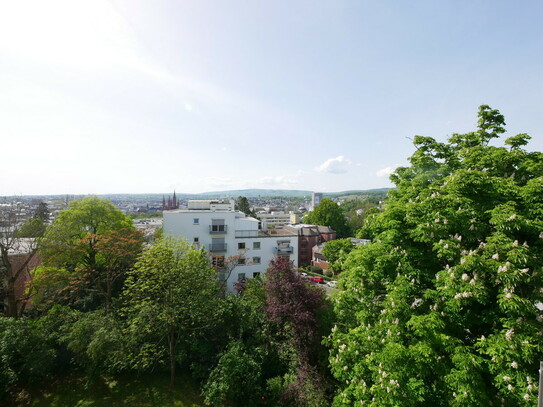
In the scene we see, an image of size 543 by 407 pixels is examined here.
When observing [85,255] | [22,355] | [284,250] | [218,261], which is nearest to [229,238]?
[218,261]

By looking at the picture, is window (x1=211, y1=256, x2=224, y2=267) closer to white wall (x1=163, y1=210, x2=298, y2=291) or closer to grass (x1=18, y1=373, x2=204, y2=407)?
white wall (x1=163, y1=210, x2=298, y2=291)

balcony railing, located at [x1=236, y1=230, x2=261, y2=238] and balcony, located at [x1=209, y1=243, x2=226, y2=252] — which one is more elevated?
balcony railing, located at [x1=236, y1=230, x2=261, y2=238]

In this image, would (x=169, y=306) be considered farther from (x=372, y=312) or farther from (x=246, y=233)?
(x=246, y=233)

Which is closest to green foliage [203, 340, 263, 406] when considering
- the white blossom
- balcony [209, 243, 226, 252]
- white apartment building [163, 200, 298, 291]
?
the white blossom

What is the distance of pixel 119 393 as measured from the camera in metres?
14.1

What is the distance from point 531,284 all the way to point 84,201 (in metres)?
28.0

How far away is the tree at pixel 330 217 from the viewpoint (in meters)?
58.5

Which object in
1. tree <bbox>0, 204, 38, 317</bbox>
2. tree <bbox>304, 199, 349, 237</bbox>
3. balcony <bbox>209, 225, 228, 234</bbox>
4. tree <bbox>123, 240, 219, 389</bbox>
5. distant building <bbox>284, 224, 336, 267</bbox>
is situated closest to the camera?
tree <bbox>123, 240, 219, 389</bbox>

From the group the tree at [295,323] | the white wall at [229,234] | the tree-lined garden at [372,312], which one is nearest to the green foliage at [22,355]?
the tree-lined garden at [372,312]

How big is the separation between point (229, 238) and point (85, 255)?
41.8 ft

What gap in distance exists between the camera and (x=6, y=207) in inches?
695

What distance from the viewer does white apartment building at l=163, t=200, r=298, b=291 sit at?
27.0 metres

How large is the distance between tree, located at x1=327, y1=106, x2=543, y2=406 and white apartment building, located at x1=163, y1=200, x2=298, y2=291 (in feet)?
61.0

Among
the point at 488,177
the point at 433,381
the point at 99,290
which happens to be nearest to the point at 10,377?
the point at 99,290
